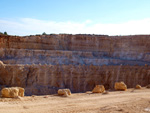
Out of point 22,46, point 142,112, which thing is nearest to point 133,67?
point 22,46

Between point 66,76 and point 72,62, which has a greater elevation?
point 72,62

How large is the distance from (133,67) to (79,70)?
9.86 m

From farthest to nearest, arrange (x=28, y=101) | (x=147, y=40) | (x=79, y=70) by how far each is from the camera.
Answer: (x=147, y=40)
(x=79, y=70)
(x=28, y=101)

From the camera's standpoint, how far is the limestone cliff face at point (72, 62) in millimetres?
26609

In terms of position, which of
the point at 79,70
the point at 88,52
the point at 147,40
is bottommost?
the point at 79,70

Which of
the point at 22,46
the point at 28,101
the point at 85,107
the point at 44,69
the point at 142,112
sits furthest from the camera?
the point at 22,46

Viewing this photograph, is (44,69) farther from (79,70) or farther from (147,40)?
(147,40)

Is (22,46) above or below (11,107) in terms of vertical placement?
above

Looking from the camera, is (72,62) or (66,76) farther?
(72,62)

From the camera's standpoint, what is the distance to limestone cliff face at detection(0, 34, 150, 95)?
2661 centimetres

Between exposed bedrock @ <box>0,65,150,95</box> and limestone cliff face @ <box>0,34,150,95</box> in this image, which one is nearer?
exposed bedrock @ <box>0,65,150,95</box>

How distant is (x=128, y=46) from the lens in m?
41.7

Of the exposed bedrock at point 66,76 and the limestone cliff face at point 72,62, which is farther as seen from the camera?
the limestone cliff face at point 72,62

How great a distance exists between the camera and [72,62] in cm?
3550
